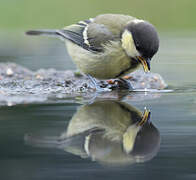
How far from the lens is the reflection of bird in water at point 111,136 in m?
2.84

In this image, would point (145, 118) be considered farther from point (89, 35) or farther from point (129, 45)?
point (89, 35)

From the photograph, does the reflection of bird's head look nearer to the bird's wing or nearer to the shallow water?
the shallow water

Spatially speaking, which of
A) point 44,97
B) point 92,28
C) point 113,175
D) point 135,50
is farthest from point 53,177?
point 92,28

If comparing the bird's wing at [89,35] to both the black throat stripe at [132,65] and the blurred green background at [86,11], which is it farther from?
the blurred green background at [86,11]

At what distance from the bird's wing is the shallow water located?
85 centimetres

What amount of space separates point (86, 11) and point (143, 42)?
993 centimetres

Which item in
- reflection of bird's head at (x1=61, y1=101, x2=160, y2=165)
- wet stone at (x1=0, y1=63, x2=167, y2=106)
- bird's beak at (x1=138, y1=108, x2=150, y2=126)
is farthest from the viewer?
wet stone at (x1=0, y1=63, x2=167, y2=106)

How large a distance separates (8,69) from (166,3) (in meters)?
10.3

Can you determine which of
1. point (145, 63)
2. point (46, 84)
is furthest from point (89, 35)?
point (145, 63)

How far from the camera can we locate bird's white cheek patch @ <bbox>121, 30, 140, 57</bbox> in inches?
202

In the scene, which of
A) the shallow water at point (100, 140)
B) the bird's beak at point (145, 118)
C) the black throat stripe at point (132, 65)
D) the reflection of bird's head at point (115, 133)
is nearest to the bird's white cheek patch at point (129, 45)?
the black throat stripe at point (132, 65)

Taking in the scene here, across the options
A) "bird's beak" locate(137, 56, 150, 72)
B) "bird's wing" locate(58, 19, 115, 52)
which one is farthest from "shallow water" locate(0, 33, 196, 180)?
"bird's wing" locate(58, 19, 115, 52)

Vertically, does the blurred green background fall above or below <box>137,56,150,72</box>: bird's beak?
below

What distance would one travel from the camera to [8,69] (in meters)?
6.77
